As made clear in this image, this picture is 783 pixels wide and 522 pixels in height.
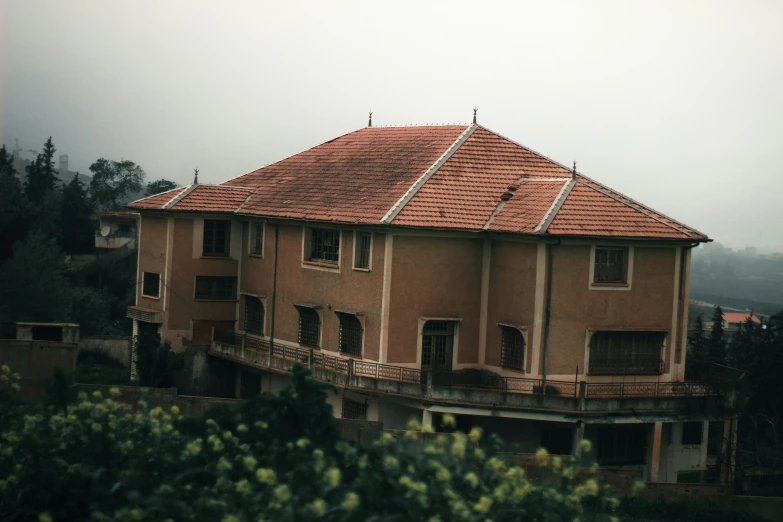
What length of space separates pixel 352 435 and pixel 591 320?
8763 mm

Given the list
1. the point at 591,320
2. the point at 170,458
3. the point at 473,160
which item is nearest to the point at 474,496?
the point at 170,458

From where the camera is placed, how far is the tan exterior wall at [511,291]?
115ft

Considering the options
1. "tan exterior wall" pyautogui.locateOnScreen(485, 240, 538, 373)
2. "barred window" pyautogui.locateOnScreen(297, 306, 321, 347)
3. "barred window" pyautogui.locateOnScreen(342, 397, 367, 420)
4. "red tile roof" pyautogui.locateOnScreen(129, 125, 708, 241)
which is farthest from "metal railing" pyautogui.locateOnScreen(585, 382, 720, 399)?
"barred window" pyautogui.locateOnScreen(297, 306, 321, 347)

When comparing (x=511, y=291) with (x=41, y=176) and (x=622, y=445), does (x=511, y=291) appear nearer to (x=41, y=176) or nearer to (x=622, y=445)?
(x=622, y=445)

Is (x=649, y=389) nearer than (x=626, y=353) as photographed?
Yes

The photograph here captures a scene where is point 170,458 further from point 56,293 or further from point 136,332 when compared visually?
point 56,293

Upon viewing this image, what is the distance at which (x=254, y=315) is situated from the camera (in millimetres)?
42781

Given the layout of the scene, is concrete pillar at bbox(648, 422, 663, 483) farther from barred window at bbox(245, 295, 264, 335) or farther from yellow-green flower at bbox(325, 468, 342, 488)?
yellow-green flower at bbox(325, 468, 342, 488)

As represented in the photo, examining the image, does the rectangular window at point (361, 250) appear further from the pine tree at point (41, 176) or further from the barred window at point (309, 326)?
the pine tree at point (41, 176)

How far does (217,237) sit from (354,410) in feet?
34.0

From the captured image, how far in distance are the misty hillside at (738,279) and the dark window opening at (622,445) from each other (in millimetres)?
Answer: 84622

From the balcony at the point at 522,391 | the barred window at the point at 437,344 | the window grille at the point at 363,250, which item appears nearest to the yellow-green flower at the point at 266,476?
the balcony at the point at 522,391

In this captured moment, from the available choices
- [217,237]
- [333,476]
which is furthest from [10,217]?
[333,476]

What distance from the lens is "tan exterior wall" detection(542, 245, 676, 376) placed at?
3469 centimetres
